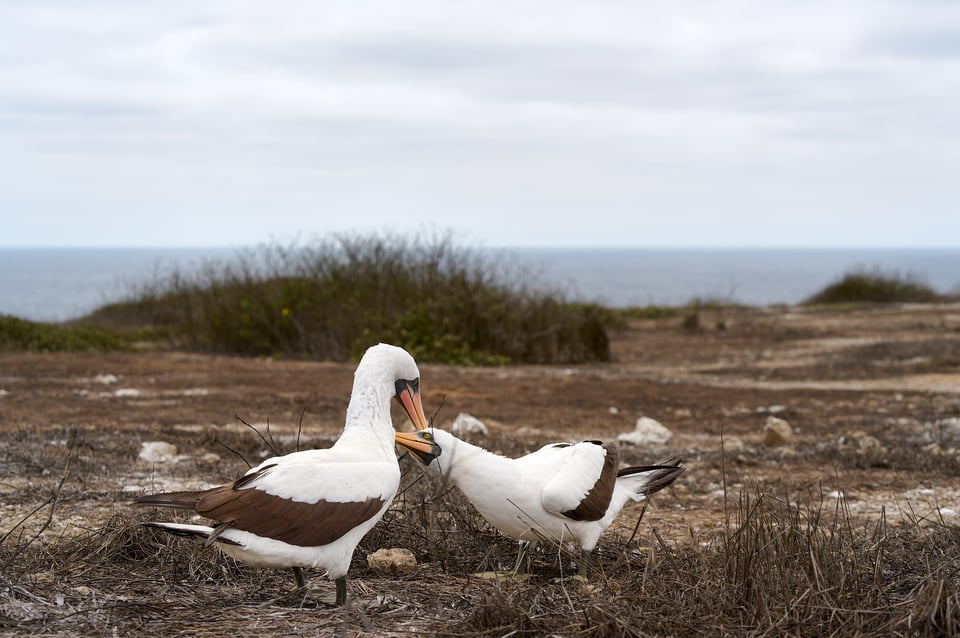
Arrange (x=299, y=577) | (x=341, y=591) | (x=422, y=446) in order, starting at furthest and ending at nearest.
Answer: (x=422, y=446), (x=299, y=577), (x=341, y=591)

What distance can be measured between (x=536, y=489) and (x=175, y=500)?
1611 mm

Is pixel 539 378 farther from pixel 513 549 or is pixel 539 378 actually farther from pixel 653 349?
pixel 513 549

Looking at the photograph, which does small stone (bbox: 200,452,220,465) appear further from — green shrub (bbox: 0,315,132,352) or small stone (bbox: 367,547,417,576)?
green shrub (bbox: 0,315,132,352)

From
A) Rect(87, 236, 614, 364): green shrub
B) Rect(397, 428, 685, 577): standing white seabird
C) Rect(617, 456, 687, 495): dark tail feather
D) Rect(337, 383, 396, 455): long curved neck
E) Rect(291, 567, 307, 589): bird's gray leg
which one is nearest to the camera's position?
Rect(291, 567, 307, 589): bird's gray leg

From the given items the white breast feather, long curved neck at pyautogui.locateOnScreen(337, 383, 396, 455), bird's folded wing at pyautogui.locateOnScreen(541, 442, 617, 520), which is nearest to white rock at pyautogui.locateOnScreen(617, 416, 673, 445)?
bird's folded wing at pyautogui.locateOnScreen(541, 442, 617, 520)

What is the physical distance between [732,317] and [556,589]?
25.0 meters

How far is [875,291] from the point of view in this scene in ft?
121

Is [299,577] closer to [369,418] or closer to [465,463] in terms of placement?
[369,418]

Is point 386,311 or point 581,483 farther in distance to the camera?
point 386,311

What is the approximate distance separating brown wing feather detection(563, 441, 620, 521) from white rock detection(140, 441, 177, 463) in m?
4.17

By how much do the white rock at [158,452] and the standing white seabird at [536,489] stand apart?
3727mm

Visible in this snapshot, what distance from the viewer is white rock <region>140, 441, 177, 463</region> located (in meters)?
7.91

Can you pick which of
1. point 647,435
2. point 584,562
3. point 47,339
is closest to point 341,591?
point 584,562

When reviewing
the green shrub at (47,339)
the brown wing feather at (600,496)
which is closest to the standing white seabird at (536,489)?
the brown wing feather at (600,496)
